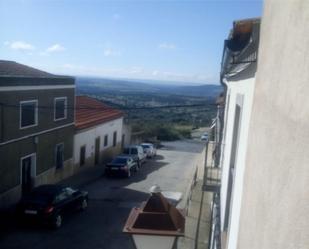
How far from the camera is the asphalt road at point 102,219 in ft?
47.5

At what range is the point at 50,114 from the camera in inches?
840

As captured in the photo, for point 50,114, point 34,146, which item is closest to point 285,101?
point 34,146

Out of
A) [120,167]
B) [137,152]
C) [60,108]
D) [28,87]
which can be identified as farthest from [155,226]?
[137,152]

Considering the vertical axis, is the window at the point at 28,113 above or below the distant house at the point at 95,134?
above

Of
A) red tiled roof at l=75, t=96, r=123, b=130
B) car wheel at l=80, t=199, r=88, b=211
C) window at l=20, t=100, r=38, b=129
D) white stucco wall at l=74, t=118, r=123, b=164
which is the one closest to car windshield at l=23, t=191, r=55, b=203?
car wheel at l=80, t=199, r=88, b=211

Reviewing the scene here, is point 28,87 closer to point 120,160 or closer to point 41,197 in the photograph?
point 41,197

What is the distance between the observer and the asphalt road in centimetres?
1448

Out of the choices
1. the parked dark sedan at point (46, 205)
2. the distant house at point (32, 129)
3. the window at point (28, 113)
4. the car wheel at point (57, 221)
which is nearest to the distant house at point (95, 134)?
the distant house at point (32, 129)

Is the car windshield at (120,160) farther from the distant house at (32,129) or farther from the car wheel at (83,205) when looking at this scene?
the car wheel at (83,205)

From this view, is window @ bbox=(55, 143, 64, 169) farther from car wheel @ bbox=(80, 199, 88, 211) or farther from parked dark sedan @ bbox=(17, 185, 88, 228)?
parked dark sedan @ bbox=(17, 185, 88, 228)

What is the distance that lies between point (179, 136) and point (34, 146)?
38571mm

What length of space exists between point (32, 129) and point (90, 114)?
33.8 ft

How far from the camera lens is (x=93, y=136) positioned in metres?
28.2

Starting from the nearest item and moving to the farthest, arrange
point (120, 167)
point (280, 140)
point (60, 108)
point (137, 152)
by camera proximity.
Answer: point (280, 140)
point (60, 108)
point (120, 167)
point (137, 152)
